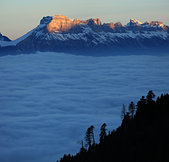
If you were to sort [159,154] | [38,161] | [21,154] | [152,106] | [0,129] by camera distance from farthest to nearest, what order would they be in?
[0,129], [21,154], [38,161], [152,106], [159,154]

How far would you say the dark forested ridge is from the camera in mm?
55556

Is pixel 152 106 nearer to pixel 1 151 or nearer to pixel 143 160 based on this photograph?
pixel 143 160

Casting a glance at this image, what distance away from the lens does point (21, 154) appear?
477 ft

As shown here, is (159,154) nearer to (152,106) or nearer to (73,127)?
(152,106)

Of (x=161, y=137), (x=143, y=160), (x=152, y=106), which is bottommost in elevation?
(x=143, y=160)

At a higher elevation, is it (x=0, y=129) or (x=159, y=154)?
(x=0, y=129)

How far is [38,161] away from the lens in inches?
5300

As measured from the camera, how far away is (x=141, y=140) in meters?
62.9

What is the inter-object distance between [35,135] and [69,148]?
4176cm

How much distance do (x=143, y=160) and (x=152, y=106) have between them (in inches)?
1051

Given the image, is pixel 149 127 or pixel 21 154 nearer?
pixel 149 127

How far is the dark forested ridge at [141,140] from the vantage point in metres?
55.6

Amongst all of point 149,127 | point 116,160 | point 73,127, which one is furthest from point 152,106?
point 73,127

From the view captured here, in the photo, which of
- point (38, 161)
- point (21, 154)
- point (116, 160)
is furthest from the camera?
point (21, 154)
